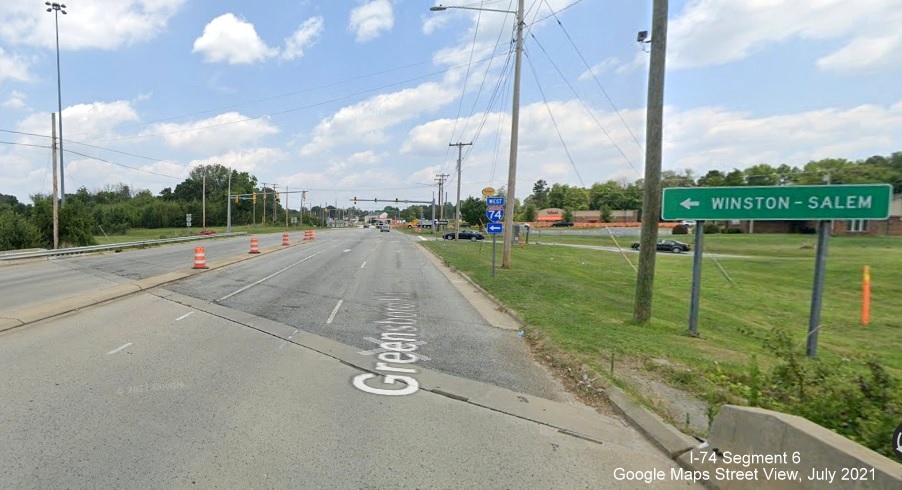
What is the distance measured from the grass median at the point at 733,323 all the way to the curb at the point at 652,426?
713mm

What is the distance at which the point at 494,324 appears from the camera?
382 inches

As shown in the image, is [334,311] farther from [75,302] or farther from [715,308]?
[715,308]

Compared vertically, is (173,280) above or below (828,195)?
below

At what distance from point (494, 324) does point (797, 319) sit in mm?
8938

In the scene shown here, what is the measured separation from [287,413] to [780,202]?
24.1 ft

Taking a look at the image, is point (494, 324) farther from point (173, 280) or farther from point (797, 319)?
point (173, 280)

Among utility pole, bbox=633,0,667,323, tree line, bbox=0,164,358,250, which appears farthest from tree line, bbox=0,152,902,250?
utility pole, bbox=633,0,667,323

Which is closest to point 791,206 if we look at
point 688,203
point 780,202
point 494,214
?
point 780,202

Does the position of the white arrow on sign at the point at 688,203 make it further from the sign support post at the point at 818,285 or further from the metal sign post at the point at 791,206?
the sign support post at the point at 818,285

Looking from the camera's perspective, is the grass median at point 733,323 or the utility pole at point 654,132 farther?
the utility pole at point 654,132

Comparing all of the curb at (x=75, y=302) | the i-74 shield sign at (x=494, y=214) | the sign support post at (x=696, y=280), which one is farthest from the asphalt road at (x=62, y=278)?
the sign support post at (x=696, y=280)

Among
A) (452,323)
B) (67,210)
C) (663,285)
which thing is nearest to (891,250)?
(663,285)

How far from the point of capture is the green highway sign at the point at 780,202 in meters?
6.22

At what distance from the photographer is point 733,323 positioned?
1136 centimetres
